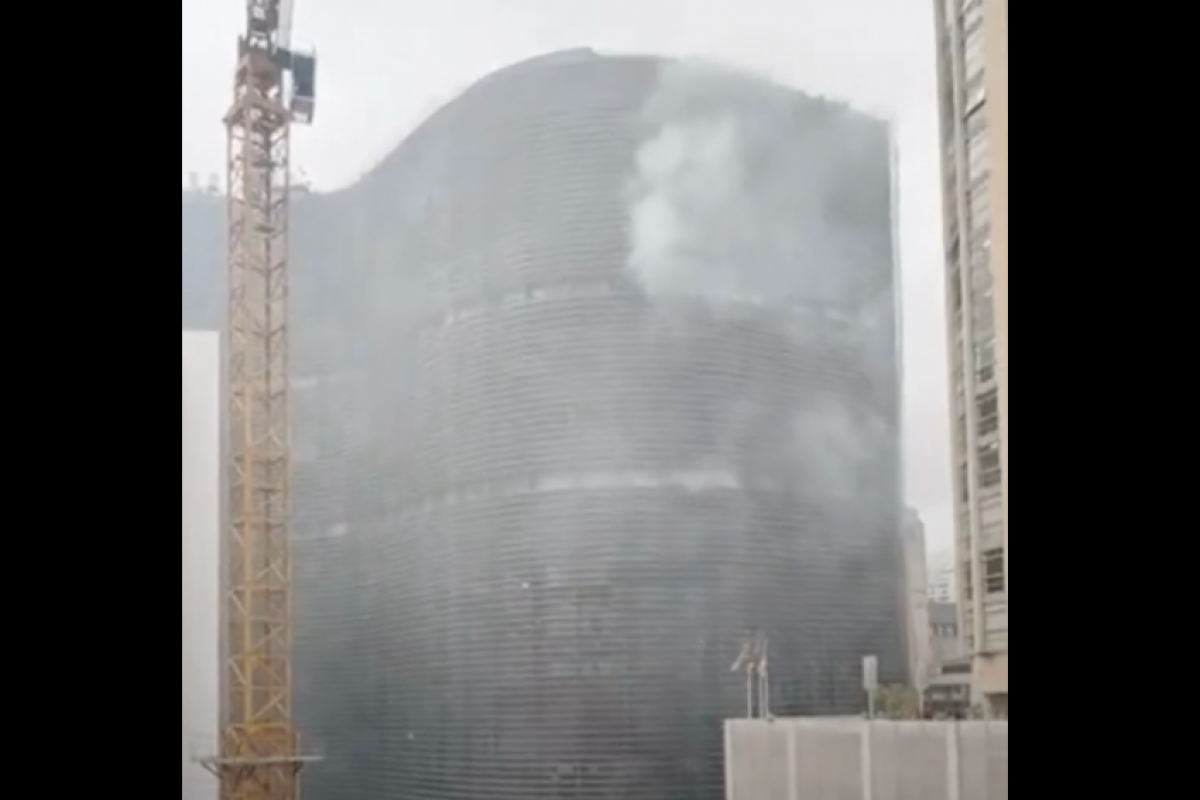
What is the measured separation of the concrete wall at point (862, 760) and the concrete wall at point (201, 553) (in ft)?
3.07

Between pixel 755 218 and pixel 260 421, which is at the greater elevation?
pixel 755 218

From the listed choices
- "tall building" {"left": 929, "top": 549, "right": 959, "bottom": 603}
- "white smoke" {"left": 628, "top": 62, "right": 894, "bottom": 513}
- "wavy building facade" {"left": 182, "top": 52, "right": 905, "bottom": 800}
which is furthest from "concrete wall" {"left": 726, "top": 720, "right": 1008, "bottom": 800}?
"white smoke" {"left": 628, "top": 62, "right": 894, "bottom": 513}

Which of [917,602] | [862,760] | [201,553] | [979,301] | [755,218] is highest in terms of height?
[755,218]

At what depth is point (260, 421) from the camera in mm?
2467

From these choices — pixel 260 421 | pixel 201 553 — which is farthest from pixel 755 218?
pixel 201 553

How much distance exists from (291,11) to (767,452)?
46.3 inches

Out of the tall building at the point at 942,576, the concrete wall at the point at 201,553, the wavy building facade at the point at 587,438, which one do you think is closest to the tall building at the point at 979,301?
the tall building at the point at 942,576

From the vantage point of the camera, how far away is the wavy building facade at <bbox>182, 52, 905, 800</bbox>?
7.97 ft

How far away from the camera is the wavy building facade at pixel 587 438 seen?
2.43 metres

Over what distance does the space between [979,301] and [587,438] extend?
0.77m

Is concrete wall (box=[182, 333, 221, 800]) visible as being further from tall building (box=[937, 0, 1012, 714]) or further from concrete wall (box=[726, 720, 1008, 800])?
tall building (box=[937, 0, 1012, 714])

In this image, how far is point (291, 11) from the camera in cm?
242

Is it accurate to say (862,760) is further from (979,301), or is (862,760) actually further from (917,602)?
(979,301)
